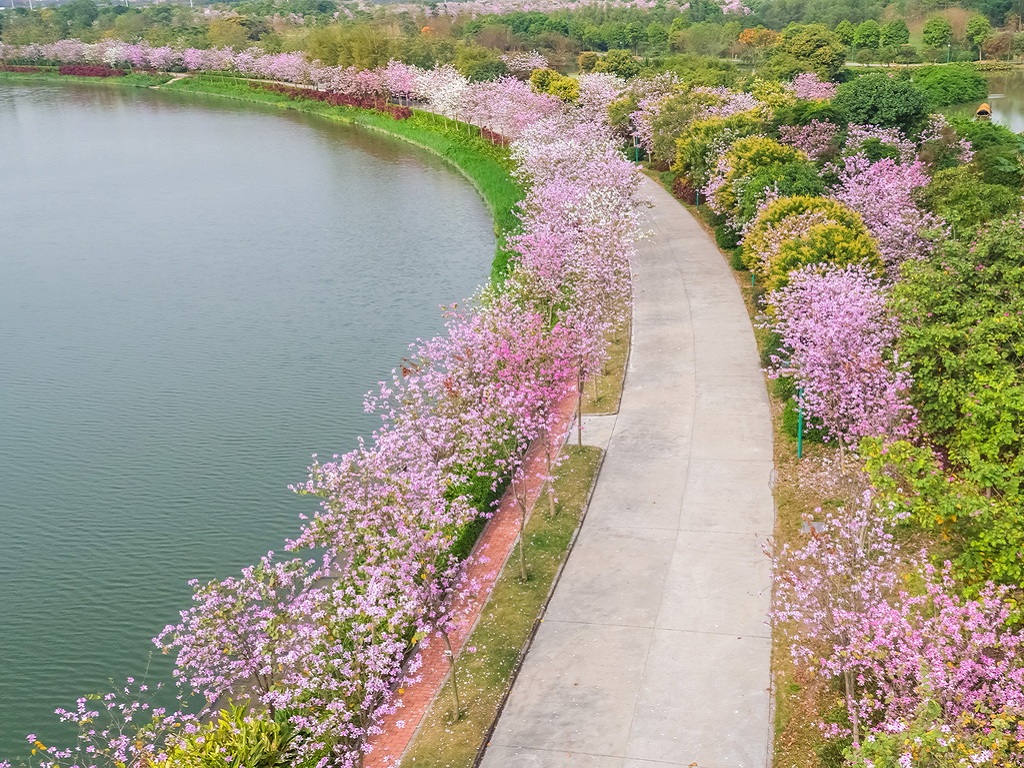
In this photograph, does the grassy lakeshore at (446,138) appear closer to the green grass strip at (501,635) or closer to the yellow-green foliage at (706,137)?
the yellow-green foliage at (706,137)

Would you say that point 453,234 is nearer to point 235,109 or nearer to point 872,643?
point 872,643

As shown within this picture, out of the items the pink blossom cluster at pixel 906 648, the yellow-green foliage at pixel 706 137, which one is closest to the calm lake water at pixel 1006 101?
the yellow-green foliage at pixel 706 137

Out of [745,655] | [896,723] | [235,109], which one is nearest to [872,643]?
[896,723]

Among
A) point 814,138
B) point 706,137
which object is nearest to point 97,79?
point 706,137

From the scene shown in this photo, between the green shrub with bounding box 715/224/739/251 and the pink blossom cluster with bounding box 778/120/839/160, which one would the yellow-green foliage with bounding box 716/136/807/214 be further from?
the pink blossom cluster with bounding box 778/120/839/160

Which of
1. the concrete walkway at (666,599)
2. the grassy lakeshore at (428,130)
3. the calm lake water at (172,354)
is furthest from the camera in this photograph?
the grassy lakeshore at (428,130)

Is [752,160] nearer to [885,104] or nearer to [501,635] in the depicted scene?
[885,104]
